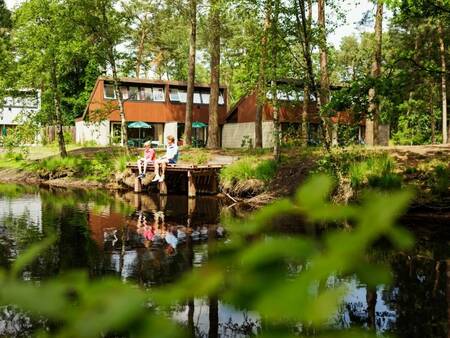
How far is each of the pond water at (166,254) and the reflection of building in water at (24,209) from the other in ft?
0.09

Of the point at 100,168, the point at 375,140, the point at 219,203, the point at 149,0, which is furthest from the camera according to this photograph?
the point at 149,0

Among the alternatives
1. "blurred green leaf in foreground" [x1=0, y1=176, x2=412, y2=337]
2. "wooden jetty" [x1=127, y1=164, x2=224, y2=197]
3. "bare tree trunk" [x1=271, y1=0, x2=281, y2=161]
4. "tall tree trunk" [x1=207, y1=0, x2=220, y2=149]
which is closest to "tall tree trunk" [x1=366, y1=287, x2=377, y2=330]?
"blurred green leaf in foreground" [x1=0, y1=176, x2=412, y2=337]

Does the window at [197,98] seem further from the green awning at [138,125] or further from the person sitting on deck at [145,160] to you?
the person sitting on deck at [145,160]

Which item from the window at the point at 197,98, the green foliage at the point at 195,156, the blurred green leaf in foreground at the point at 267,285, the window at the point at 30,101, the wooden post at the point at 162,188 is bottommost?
the wooden post at the point at 162,188

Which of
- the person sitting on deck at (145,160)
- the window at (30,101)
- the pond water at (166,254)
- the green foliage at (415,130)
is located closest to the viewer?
A: the pond water at (166,254)

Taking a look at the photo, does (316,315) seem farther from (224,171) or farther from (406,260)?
(224,171)

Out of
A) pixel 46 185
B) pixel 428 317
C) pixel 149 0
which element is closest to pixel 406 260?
pixel 428 317

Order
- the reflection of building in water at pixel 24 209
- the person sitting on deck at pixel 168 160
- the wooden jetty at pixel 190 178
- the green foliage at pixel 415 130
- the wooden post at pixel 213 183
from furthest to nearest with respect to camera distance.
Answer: the green foliage at pixel 415 130 → the wooden post at pixel 213 183 → the person sitting on deck at pixel 168 160 → the wooden jetty at pixel 190 178 → the reflection of building in water at pixel 24 209

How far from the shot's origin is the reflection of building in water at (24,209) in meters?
14.2

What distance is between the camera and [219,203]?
59.8 ft

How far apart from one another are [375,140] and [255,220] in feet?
78.5

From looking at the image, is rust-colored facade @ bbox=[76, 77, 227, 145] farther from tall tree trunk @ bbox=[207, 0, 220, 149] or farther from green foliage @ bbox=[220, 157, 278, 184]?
green foliage @ bbox=[220, 157, 278, 184]

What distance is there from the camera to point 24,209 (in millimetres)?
16453

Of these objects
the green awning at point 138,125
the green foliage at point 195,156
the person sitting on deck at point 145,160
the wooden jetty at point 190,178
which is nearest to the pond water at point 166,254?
the wooden jetty at point 190,178
